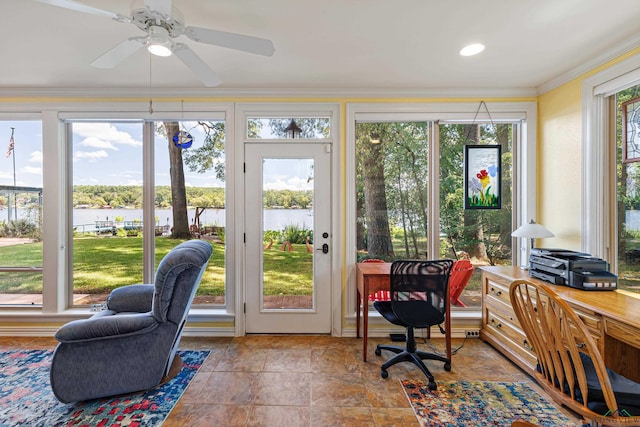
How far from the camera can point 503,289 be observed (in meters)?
2.66

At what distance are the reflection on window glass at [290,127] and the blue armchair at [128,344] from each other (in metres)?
1.51

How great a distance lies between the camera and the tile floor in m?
1.94

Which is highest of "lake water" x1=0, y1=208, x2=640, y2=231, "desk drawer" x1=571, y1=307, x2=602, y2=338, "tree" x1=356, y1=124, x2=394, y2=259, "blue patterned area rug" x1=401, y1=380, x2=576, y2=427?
"tree" x1=356, y1=124, x2=394, y2=259

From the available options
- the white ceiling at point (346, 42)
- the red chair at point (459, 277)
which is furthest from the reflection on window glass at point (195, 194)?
the red chair at point (459, 277)

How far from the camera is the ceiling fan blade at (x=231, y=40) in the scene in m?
1.56

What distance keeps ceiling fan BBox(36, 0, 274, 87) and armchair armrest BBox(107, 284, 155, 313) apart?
1800 mm

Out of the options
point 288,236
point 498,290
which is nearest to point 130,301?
point 288,236

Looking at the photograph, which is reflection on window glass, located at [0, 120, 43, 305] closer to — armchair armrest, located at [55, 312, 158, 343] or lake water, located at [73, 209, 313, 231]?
lake water, located at [73, 209, 313, 231]

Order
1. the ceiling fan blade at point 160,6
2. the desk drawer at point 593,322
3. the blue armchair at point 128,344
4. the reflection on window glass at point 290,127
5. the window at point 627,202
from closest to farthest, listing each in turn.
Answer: the ceiling fan blade at point 160,6 < the desk drawer at point 593,322 < the blue armchair at point 128,344 < the window at point 627,202 < the reflection on window glass at point 290,127

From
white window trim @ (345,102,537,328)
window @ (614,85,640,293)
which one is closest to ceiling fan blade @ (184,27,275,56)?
white window trim @ (345,102,537,328)

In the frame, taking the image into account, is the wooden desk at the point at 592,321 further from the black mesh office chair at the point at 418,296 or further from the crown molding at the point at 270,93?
the crown molding at the point at 270,93

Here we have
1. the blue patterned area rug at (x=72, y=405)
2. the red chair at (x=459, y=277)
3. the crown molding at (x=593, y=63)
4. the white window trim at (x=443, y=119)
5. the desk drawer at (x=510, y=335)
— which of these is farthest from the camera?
the white window trim at (x=443, y=119)

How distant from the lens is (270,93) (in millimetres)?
3088

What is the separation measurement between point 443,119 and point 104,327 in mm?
3478
